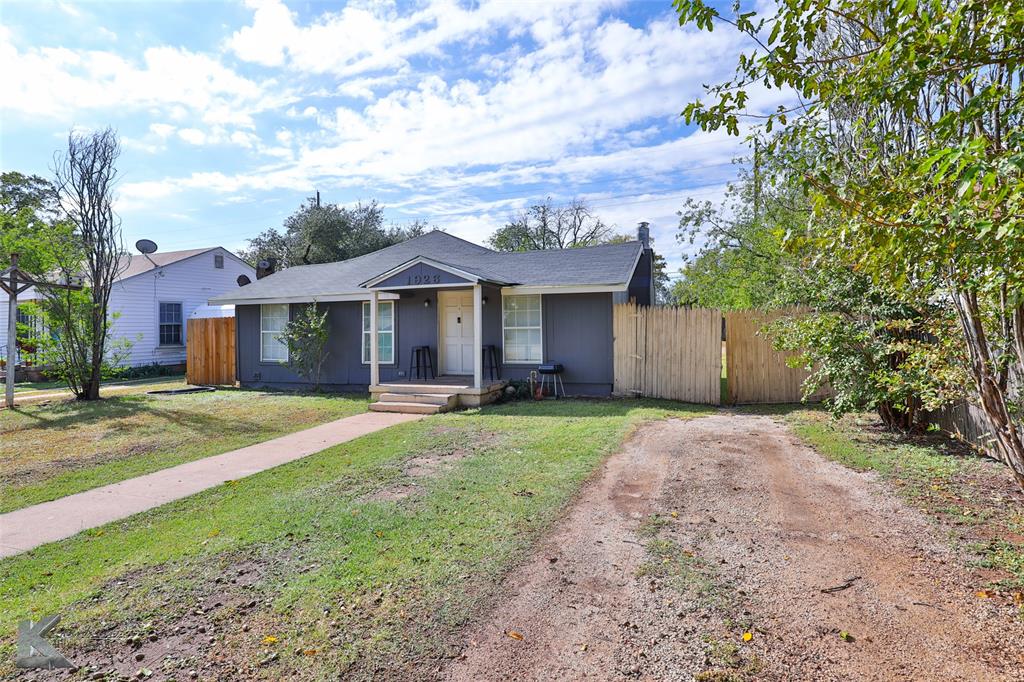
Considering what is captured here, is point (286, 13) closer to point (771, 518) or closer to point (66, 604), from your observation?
point (66, 604)

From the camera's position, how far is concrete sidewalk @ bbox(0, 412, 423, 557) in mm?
4359

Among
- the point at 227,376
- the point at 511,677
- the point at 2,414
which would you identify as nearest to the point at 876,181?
the point at 511,677

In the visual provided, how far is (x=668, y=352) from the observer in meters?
10.9

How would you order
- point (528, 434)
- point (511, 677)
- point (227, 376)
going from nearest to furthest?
point (511, 677), point (528, 434), point (227, 376)

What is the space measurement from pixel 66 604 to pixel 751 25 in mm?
5051

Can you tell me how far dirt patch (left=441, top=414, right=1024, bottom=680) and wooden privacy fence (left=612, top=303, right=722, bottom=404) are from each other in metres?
5.79

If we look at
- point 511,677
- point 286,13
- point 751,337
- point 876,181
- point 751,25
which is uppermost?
point 286,13

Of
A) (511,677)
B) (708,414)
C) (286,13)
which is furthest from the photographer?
(708,414)

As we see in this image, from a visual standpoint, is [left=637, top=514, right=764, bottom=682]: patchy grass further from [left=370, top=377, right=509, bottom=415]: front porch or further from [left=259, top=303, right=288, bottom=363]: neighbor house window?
[left=259, top=303, right=288, bottom=363]: neighbor house window

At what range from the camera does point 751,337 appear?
34.6ft

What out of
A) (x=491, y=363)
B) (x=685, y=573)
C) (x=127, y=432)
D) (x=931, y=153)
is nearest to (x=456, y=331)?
(x=491, y=363)

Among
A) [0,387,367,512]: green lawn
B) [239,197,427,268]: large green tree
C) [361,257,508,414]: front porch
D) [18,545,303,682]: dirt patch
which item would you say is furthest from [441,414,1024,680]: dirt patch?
[239,197,427,268]: large green tree

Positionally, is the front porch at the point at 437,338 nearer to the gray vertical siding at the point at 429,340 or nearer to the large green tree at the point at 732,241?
the gray vertical siding at the point at 429,340

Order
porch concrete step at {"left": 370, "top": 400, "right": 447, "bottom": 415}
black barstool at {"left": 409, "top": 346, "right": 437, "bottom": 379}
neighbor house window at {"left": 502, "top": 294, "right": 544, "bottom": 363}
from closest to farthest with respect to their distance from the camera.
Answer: porch concrete step at {"left": 370, "top": 400, "right": 447, "bottom": 415} → neighbor house window at {"left": 502, "top": 294, "right": 544, "bottom": 363} → black barstool at {"left": 409, "top": 346, "right": 437, "bottom": 379}
